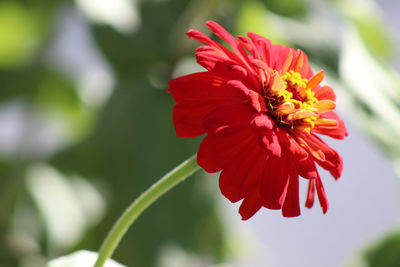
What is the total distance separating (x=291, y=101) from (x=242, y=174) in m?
0.08

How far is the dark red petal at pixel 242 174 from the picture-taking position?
269mm

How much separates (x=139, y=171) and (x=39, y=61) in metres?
0.33

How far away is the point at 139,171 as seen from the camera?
71cm

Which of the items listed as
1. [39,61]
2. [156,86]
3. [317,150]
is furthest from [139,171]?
[317,150]

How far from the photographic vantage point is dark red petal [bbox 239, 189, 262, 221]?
284 mm

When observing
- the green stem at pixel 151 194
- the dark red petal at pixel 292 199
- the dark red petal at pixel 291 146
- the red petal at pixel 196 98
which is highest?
the dark red petal at pixel 291 146

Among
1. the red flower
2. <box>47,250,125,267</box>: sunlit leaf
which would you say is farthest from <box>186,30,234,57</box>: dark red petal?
<box>47,250,125,267</box>: sunlit leaf

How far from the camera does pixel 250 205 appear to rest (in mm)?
287

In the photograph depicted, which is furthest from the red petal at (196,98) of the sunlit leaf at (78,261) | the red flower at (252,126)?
the sunlit leaf at (78,261)

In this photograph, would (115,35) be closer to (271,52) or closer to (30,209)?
(30,209)

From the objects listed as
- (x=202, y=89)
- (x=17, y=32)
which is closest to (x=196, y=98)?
(x=202, y=89)

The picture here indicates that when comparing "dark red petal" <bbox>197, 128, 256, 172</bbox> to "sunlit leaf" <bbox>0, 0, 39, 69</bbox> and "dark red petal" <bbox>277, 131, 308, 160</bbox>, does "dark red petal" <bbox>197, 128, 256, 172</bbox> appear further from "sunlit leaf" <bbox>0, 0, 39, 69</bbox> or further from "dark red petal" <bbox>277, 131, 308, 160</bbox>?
"sunlit leaf" <bbox>0, 0, 39, 69</bbox>

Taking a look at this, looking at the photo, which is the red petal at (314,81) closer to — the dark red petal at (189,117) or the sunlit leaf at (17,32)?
the dark red petal at (189,117)

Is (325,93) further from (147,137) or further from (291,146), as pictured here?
(147,137)
